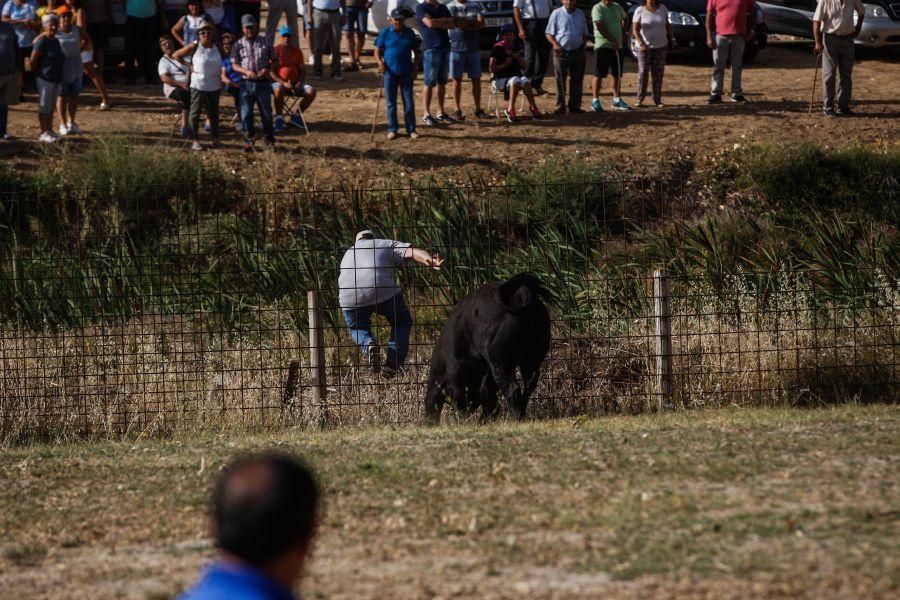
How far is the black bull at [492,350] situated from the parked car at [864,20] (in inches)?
662

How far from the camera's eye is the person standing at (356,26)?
25312 mm

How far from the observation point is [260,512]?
3.61 meters

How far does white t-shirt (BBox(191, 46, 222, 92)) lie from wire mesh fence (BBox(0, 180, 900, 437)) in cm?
363

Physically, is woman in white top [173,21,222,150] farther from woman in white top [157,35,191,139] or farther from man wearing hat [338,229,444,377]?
man wearing hat [338,229,444,377]

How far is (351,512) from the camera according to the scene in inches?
294

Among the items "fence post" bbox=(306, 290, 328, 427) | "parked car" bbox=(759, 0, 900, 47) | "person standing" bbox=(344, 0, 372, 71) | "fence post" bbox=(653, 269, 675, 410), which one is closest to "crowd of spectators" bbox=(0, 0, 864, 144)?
"person standing" bbox=(344, 0, 372, 71)

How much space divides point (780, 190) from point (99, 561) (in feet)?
46.0

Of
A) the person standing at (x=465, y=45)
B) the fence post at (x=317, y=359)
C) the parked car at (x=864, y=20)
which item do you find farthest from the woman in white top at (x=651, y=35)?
the fence post at (x=317, y=359)

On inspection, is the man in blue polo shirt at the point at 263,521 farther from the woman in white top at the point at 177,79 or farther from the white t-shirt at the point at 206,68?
the woman in white top at the point at 177,79

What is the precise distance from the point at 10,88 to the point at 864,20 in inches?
649

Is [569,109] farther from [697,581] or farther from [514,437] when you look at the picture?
[697,581]

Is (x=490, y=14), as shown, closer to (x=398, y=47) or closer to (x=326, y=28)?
(x=326, y=28)

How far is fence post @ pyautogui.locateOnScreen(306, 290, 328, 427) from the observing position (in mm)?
11758

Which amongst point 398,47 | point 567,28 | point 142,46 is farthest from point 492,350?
point 142,46
